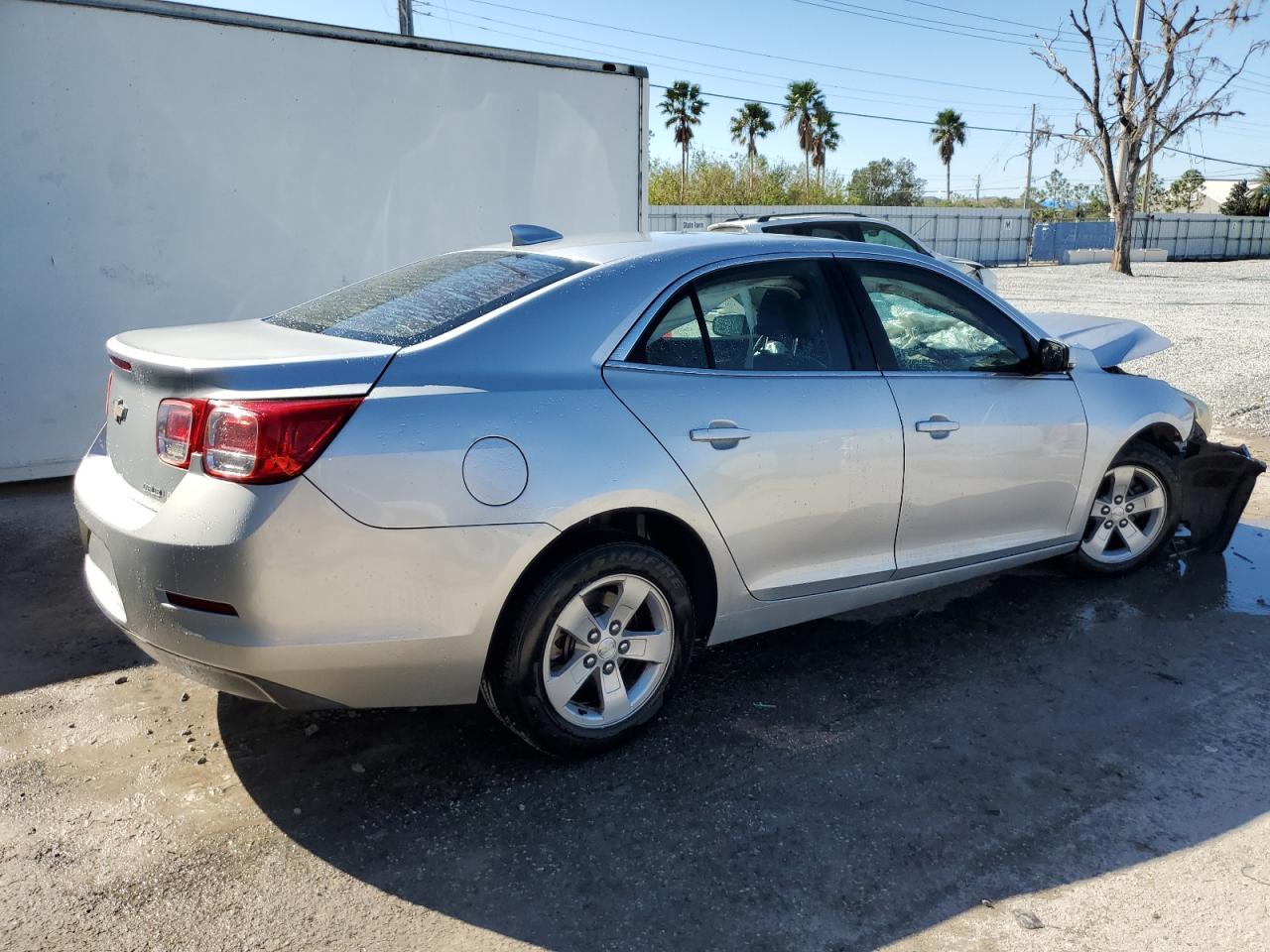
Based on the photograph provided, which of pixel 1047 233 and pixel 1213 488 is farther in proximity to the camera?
pixel 1047 233

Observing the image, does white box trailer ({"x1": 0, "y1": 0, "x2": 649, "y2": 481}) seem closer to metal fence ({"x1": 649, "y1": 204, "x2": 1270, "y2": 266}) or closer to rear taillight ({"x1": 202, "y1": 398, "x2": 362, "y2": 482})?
rear taillight ({"x1": 202, "y1": 398, "x2": 362, "y2": 482})

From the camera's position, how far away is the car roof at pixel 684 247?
11.2ft

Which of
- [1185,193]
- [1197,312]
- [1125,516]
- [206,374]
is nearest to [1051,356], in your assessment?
[1125,516]

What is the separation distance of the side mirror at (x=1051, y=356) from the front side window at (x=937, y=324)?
55 mm

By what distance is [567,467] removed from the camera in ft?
9.51

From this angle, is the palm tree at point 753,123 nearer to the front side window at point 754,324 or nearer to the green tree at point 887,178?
the green tree at point 887,178

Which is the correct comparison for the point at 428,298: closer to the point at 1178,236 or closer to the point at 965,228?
the point at 965,228

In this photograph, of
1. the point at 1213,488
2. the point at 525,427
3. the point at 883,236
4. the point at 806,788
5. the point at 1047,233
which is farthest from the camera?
the point at 1047,233

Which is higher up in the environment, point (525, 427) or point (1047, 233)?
point (1047, 233)

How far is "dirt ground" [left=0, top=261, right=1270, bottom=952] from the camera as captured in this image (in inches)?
99.1

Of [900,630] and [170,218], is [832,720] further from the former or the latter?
[170,218]

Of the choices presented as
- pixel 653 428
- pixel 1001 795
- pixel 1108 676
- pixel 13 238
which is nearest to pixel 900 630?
pixel 1108 676

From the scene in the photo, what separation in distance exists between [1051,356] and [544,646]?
2.46 metres

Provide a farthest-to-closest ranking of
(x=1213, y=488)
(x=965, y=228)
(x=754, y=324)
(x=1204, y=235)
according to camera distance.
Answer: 1. (x=1204, y=235)
2. (x=965, y=228)
3. (x=1213, y=488)
4. (x=754, y=324)
